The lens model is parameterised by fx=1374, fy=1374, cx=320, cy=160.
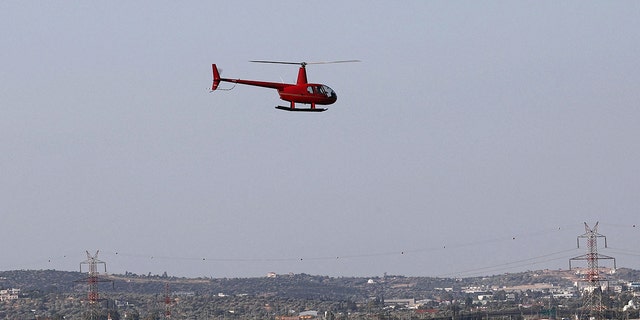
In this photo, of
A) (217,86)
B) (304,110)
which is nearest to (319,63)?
(304,110)

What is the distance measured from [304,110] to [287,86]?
7.20m

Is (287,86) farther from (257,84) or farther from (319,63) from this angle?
(319,63)

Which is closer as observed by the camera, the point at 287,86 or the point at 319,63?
the point at 319,63

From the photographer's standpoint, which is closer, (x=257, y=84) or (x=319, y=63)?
(x=319, y=63)

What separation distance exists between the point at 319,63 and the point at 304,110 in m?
6.02

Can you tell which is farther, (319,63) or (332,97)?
(332,97)

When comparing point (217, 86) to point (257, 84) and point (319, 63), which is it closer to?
point (257, 84)

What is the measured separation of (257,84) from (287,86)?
2.65m

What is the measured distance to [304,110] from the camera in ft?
374

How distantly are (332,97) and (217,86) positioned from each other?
33.6 ft

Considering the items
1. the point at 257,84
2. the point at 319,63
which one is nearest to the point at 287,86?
the point at 257,84

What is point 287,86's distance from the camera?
12050cm

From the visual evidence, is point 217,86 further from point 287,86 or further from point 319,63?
point 319,63

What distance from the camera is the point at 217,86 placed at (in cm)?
12094
